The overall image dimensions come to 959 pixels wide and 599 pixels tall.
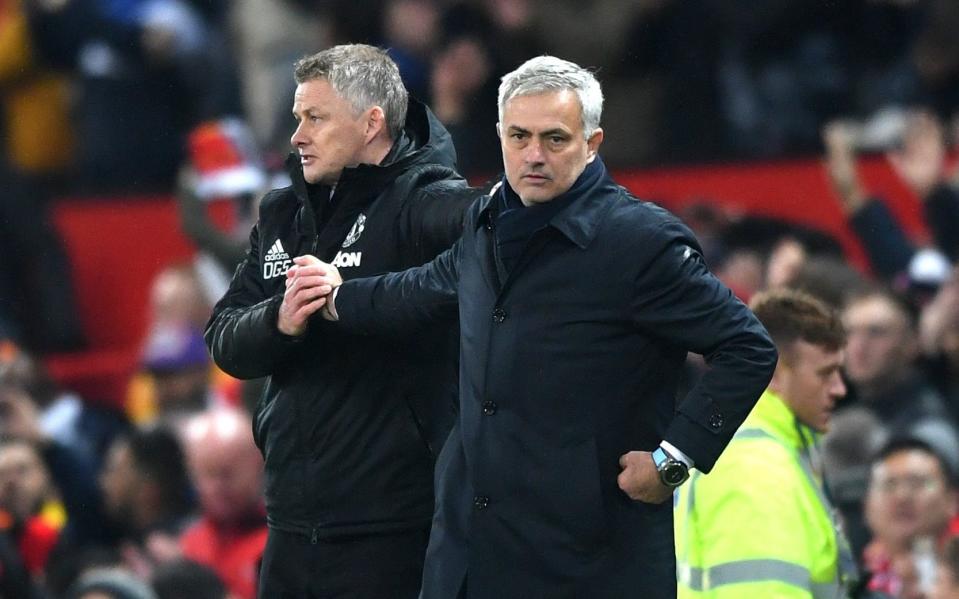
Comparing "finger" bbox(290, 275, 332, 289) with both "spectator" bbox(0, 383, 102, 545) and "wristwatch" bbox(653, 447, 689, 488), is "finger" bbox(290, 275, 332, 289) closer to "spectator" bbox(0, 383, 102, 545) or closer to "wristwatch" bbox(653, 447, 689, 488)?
"wristwatch" bbox(653, 447, 689, 488)

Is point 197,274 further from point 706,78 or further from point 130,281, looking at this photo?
point 706,78

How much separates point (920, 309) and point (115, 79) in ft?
17.1

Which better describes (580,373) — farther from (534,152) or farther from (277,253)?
(277,253)

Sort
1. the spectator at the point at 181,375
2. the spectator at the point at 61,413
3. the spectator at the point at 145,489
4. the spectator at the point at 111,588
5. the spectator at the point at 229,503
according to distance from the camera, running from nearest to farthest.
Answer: the spectator at the point at 111,588
the spectator at the point at 229,503
the spectator at the point at 145,489
the spectator at the point at 61,413
the spectator at the point at 181,375

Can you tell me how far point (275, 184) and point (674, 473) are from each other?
6.35m

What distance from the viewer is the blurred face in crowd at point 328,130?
460 centimetres

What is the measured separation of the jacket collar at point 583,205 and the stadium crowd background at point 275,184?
2.53m

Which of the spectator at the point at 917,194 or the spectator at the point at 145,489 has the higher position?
the spectator at the point at 917,194

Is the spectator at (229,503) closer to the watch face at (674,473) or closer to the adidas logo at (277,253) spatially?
the adidas logo at (277,253)

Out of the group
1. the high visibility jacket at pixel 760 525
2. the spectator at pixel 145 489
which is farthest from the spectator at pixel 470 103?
the high visibility jacket at pixel 760 525

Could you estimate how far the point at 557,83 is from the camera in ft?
13.6

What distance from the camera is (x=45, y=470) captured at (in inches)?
359

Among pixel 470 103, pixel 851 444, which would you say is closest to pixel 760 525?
pixel 851 444

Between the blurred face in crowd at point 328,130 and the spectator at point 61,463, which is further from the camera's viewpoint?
the spectator at point 61,463
